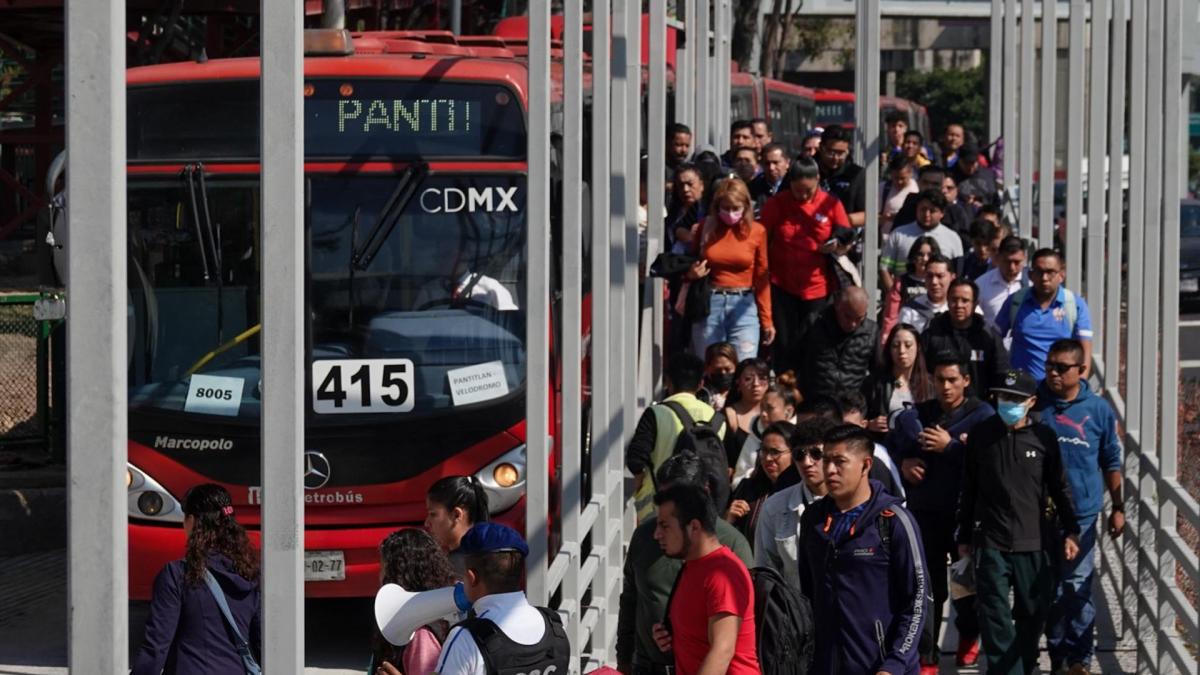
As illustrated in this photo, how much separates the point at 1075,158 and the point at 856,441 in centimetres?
762

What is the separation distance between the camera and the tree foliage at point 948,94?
204ft

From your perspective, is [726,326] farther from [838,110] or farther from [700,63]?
[838,110]

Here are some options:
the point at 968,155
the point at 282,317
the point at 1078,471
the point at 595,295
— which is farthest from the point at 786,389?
the point at 968,155

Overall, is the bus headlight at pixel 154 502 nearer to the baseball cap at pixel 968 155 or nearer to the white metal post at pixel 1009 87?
the baseball cap at pixel 968 155

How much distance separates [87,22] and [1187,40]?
31.3 ft

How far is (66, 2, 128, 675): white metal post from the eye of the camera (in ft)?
12.2

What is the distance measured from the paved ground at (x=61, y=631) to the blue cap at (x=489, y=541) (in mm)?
5141

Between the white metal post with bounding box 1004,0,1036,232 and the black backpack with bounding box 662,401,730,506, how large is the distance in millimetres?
9172

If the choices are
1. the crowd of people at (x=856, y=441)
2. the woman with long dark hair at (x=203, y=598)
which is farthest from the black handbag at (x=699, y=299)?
Result: the woman with long dark hair at (x=203, y=598)

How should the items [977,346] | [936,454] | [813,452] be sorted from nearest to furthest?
[813,452], [936,454], [977,346]

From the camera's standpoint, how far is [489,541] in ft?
17.5

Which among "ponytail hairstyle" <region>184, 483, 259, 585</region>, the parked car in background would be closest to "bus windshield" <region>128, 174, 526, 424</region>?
"ponytail hairstyle" <region>184, 483, 259, 585</region>

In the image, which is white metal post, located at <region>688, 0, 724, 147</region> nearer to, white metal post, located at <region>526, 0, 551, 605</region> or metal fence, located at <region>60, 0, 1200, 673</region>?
metal fence, located at <region>60, 0, 1200, 673</region>

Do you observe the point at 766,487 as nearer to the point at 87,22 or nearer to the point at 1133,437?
the point at 1133,437
